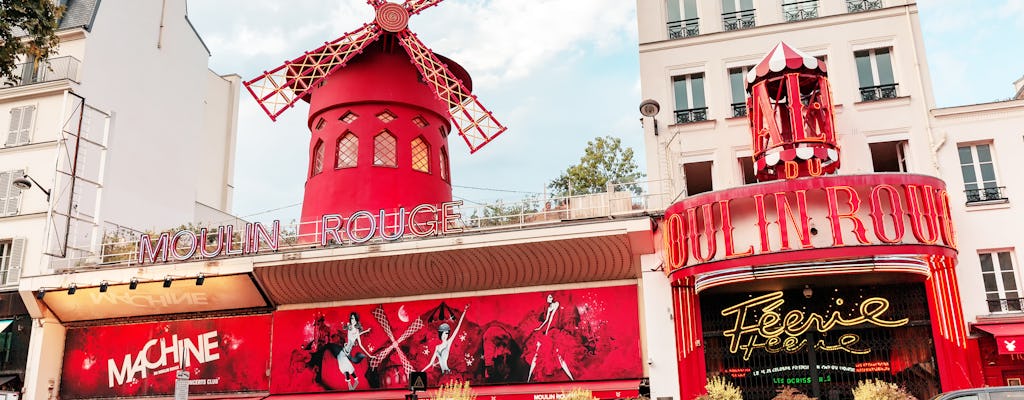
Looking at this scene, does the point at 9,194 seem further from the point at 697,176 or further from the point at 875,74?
the point at 875,74

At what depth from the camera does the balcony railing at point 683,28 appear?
14.1 m

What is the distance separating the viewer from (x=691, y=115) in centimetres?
1354

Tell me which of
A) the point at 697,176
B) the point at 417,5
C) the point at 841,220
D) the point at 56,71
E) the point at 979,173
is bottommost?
the point at 841,220

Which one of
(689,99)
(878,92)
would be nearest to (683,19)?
(689,99)

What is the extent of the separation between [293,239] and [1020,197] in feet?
39.2

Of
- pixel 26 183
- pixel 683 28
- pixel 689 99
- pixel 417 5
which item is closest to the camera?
pixel 689 99

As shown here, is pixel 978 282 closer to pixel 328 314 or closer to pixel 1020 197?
pixel 1020 197

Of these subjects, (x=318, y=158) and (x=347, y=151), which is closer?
(x=347, y=151)

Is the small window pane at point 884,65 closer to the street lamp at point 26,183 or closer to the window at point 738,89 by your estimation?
the window at point 738,89

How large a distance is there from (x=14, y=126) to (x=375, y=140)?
26.3 ft

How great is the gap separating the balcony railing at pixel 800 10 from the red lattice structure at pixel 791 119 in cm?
239

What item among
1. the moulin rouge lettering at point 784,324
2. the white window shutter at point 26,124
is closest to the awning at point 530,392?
the moulin rouge lettering at point 784,324

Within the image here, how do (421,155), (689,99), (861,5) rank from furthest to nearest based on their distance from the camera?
(421,155) → (689,99) → (861,5)

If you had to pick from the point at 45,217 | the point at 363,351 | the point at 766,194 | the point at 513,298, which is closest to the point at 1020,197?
the point at 766,194
